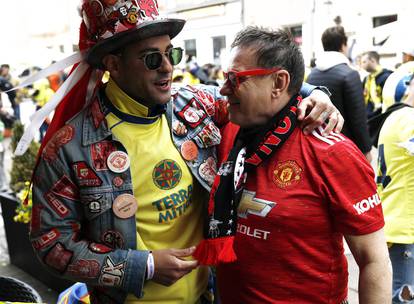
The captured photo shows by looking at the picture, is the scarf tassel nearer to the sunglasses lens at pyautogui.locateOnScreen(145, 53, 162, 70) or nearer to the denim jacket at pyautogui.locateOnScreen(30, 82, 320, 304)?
the denim jacket at pyautogui.locateOnScreen(30, 82, 320, 304)

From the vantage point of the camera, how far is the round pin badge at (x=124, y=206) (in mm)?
1690

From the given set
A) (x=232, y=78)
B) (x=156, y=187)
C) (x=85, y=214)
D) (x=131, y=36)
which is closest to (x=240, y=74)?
(x=232, y=78)

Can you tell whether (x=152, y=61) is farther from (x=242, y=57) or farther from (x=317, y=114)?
(x=317, y=114)

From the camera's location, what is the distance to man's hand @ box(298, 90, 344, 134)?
5.39 ft

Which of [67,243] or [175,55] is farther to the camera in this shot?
[175,55]

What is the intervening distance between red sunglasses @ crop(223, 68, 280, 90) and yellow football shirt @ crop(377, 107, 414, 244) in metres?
1.49

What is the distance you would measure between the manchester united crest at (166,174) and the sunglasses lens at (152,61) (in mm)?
345

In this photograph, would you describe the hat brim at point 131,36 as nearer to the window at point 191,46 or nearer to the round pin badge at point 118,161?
the round pin badge at point 118,161

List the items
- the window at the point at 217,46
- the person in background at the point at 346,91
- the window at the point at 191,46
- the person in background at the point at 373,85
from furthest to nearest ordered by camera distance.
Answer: the window at the point at 191,46 → the window at the point at 217,46 → the person in background at the point at 373,85 → the person in background at the point at 346,91

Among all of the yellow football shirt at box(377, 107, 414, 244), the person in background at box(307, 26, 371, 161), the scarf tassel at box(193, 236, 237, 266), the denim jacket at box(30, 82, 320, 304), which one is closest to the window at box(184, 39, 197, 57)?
the person in background at box(307, 26, 371, 161)

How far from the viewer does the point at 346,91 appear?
4.18 m

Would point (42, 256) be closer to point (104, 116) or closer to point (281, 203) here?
point (104, 116)

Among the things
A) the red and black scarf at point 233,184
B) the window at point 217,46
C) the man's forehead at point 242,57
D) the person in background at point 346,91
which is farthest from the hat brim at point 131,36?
the window at point 217,46

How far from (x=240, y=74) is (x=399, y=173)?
1660 mm
